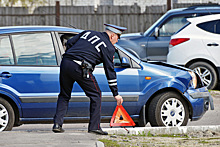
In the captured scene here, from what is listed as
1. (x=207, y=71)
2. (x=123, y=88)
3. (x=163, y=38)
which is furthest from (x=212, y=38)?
(x=123, y=88)

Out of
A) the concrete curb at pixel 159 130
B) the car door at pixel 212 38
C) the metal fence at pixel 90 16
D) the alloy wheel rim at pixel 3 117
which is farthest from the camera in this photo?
the metal fence at pixel 90 16

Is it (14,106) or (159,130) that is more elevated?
(14,106)

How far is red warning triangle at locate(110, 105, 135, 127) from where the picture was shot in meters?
6.68

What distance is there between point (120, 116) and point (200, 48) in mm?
5311

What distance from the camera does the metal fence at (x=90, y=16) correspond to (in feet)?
62.5

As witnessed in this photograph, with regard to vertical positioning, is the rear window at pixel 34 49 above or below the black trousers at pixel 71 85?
above

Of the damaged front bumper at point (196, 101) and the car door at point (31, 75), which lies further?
the damaged front bumper at point (196, 101)

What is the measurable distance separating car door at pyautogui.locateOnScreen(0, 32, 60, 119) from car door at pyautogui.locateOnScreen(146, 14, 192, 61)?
602 cm

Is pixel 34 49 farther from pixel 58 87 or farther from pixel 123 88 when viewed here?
pixel 123 88

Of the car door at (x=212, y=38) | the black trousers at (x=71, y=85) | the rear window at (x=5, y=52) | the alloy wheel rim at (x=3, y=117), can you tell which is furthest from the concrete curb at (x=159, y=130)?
the car door at (x=212, y=38)

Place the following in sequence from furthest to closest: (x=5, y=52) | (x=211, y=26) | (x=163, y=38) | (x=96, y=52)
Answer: (x=163, y=38) < (x=211, y=26) < (x=5, y=52) < (x=96, y=52)

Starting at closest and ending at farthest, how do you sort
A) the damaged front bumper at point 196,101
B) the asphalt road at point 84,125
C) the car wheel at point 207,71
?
the damaged front bumper at point 196,101 < the asphalt road at point 84,125 < the car wheel at point 207,71

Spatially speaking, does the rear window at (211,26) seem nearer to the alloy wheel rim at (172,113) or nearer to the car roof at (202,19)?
the car roof at (202,19)

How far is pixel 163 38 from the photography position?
1287cm
